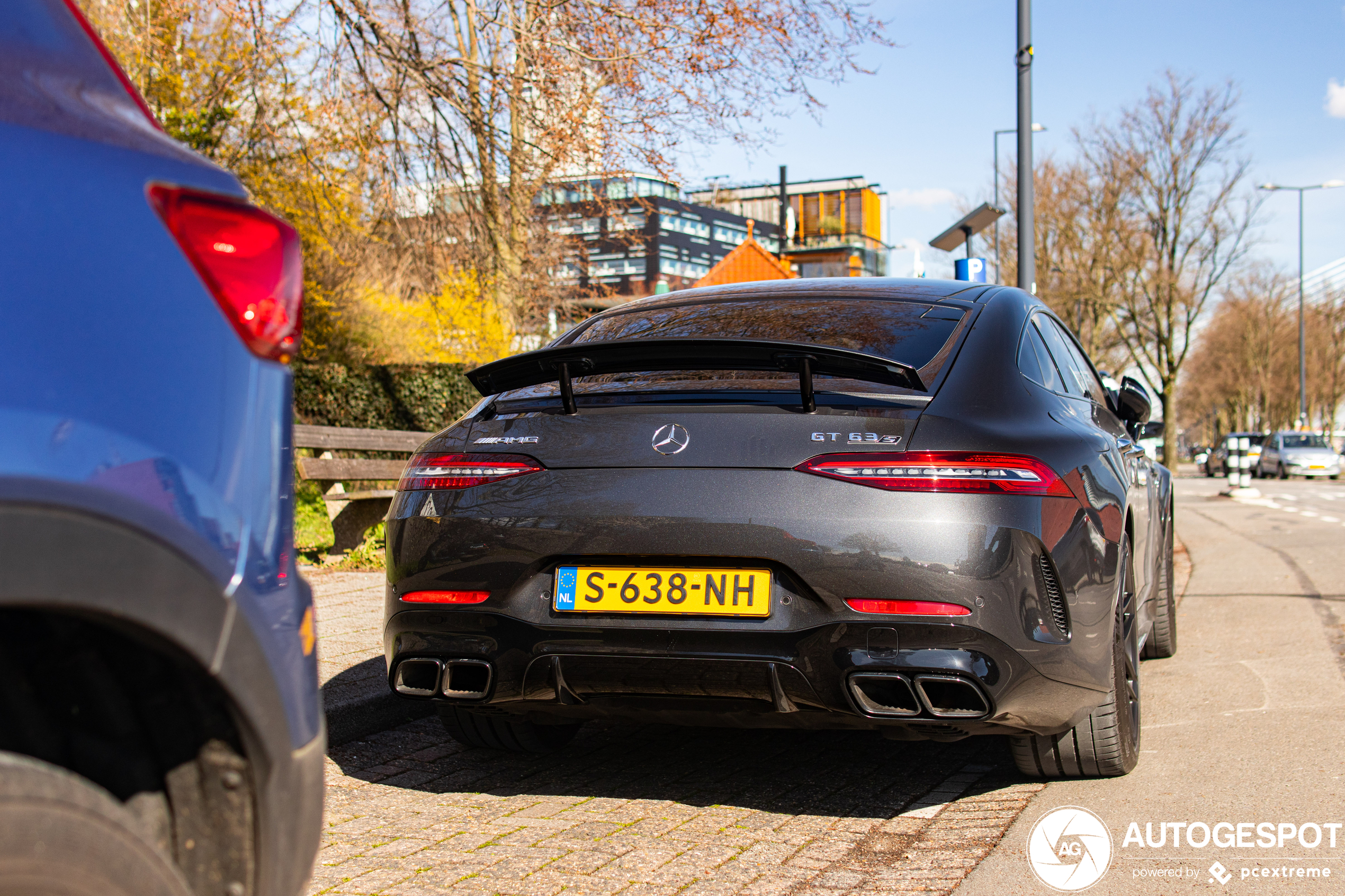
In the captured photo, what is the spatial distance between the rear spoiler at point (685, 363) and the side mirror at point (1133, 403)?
6.92 ft

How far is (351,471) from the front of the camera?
9180 millimetres

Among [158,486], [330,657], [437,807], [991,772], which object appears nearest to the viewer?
[158,486]

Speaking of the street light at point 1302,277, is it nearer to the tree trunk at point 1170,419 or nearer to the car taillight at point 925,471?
the tree trunk at point 1170,419

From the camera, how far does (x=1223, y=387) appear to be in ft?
229

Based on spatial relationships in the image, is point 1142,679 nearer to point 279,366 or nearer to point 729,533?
point 729,533

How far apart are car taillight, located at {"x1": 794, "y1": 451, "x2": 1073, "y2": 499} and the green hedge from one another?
1115cm

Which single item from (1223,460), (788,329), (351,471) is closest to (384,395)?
(351,471)

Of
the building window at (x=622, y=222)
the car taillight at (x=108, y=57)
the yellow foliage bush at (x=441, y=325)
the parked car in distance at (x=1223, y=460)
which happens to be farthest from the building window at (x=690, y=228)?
the car taillight at (x=108, y=57)

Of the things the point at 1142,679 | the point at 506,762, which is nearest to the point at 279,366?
the point at 506,762

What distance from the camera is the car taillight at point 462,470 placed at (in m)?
3.40

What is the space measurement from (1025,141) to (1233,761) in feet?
29.0

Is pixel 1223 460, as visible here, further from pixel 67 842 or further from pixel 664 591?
pixel 67 842

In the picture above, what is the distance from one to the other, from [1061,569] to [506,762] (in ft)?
6.82

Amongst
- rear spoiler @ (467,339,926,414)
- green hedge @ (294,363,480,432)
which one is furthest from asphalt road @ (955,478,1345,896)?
green hedge @ (294,363,480,432)
